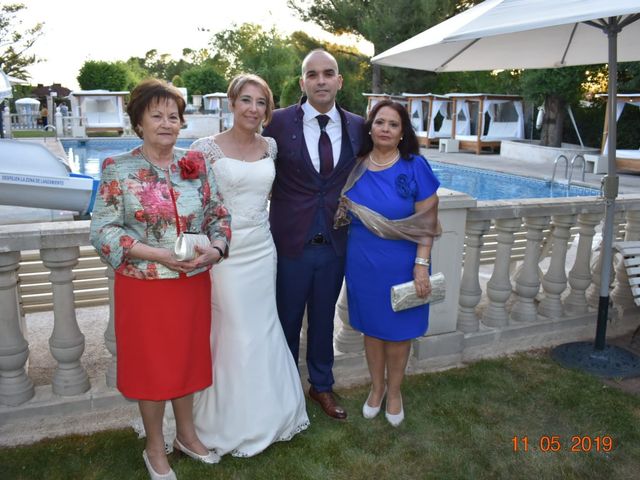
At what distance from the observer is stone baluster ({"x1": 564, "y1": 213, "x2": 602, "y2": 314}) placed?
13.0ft

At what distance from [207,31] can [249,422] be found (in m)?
61.9

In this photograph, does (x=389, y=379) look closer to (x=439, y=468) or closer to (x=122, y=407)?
(x=439, y=468)

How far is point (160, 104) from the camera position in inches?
88.4

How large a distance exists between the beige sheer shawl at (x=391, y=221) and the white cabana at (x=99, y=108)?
24739 millimetres

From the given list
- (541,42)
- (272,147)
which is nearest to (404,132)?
(272,147)

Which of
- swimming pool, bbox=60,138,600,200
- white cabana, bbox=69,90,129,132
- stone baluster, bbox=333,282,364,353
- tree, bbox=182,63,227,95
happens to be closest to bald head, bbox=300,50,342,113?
stone baluster, bbox=333,282,364,353

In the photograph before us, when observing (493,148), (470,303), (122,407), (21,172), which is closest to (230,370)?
(122,407)

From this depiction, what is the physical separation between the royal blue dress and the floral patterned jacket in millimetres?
849

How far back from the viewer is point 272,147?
2754 mm

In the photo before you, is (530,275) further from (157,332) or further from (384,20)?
(384,20)

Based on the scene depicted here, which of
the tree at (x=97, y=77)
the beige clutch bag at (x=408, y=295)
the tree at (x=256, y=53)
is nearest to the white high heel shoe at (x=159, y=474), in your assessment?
the beige clutch bag at (x=408, y=295)

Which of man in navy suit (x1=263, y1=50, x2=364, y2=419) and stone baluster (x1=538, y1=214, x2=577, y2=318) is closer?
man in navy suit (x1=263, y1=50, x2=364, y2=419)

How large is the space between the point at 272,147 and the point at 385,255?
767 millimetres

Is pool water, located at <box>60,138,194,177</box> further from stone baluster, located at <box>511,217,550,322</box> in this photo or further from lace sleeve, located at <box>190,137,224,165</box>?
lace sleeve, located at <box>190,137,224,165</box>
